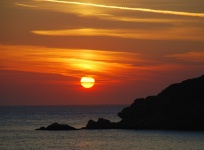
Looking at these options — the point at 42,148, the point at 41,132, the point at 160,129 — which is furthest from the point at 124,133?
the point at 42,148

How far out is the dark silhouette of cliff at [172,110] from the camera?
12112cm

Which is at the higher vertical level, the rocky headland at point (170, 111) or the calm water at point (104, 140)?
the rocky headland at point (170, 111)

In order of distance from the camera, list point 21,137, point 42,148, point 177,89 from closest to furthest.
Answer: point 42,148, point 21,137, point 177,89

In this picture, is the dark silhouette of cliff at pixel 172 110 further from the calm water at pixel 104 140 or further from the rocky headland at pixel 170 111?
the calm water at pixel 104 140

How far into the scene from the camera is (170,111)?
409 ft

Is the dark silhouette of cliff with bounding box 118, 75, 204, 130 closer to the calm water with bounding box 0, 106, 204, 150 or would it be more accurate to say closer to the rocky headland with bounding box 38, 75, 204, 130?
the rocky headland with bounding box 38, 75, 204, 130

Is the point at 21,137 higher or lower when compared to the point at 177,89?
lower

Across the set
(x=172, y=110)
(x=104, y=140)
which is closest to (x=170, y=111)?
(x=172, y=110)

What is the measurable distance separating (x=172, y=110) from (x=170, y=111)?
1.49 feet

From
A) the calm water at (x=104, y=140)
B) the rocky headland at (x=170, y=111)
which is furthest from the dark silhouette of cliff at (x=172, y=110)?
the calm water at (x=104, y=140)

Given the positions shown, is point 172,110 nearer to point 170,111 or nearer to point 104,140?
point 170,111

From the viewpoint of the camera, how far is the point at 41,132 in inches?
4865

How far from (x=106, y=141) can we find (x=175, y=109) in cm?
2742

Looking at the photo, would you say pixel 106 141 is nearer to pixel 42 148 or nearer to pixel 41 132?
pixel 42 148
